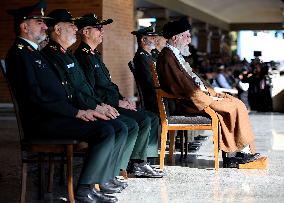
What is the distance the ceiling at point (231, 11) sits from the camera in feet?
55.1

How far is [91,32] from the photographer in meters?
5.16

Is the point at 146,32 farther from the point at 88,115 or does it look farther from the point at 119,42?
the point at 119,42

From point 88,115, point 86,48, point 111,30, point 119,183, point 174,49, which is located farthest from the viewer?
point 111,30

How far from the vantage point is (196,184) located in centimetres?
521

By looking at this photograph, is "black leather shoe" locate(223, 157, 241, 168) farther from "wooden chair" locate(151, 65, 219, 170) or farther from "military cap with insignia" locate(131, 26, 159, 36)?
"military cap with insignia" locate(131, 26, 159, 36)

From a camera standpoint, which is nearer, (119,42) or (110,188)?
(110,188)

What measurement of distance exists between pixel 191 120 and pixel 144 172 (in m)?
0.63

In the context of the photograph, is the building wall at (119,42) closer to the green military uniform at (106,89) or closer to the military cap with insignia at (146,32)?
the military cap with insignia at (146,32)

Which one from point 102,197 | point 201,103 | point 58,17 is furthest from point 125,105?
point 102,197

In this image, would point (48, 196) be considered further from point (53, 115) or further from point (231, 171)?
point (231, 171)

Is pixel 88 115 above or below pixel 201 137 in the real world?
above

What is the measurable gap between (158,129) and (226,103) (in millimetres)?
586

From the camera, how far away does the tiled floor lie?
469 centimetres

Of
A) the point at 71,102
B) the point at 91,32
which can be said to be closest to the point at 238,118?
the point at 91,32
